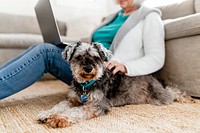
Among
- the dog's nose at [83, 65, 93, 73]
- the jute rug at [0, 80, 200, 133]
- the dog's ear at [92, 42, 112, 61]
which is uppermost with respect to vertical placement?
the dog's ear at [92, 42, 112, 61]

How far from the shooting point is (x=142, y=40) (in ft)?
5.81

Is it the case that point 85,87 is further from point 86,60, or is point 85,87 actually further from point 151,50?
point 151,50

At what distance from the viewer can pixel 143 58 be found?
1646mm

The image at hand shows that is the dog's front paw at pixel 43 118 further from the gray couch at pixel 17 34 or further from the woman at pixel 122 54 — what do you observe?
the gray couch at pixel 17 34

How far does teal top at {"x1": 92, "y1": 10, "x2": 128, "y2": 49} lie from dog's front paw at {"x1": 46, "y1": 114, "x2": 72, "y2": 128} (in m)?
0.88

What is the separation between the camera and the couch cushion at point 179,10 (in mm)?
2428

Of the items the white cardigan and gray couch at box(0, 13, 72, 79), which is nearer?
the white cardigan

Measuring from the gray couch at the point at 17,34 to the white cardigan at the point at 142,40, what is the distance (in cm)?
161

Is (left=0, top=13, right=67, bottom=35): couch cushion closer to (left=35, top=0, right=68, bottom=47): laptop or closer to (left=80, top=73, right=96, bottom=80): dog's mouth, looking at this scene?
(left=35, top=0, right=68, bottom=47): laptop

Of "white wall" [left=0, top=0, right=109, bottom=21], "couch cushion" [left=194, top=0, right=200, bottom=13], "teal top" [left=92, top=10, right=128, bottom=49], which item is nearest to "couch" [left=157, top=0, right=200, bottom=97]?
"teal top" [left=92, top=10, right=128, bottom=49]

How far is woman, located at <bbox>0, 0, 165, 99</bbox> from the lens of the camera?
1467 millimetres

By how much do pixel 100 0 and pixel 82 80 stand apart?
3.71m

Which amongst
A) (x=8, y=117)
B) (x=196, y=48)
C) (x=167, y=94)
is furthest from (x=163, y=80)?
(x=8, y=117)

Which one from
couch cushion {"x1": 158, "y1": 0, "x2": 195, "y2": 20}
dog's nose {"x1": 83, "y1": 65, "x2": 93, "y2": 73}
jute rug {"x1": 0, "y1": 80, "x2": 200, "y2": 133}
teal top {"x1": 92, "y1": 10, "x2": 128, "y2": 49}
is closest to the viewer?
jute rug {"x1": 0, "y1": 80, "x2": 200, "y2": 133}
